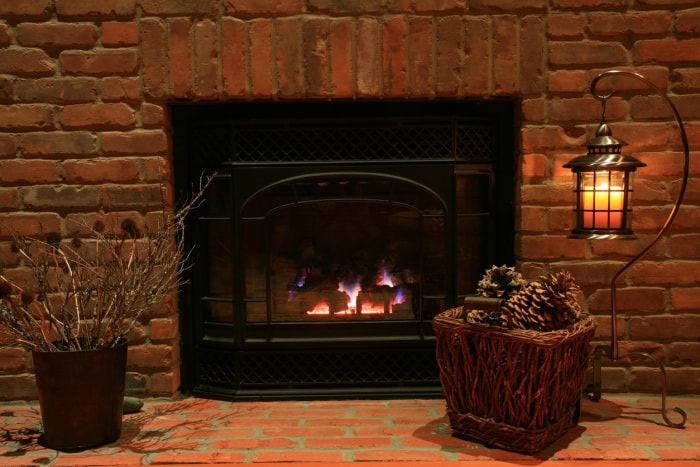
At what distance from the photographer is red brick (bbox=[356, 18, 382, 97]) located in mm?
2318

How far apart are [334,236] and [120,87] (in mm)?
999

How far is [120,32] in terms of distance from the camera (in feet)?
7.58

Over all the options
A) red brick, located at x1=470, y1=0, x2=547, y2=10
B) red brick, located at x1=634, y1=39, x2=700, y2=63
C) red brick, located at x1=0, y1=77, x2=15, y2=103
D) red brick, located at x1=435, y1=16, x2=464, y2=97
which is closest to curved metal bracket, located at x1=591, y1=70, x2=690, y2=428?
red brick, located at x1=634, y1=39, x2=700, y2=63

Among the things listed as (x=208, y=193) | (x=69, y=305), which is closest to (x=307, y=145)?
(x=208, y=193)

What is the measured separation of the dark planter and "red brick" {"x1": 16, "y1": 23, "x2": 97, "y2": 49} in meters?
1.16

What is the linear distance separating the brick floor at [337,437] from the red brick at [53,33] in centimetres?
140

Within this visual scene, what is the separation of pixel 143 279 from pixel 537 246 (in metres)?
1.46

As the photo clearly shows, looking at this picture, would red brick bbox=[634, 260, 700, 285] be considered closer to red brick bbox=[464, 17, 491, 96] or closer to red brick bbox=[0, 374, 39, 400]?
red brick bbox=[464, 17, 491, 96]

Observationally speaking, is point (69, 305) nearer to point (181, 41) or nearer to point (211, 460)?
point (211, 460)

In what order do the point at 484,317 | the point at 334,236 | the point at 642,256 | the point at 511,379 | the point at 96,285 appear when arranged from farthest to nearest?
1. the point at 334,236
2. the point at 96,285
3. the point at 642,256
4. the point at 484,317
5. the point at 511,379

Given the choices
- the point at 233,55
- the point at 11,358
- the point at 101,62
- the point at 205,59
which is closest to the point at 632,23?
the point at 233,55

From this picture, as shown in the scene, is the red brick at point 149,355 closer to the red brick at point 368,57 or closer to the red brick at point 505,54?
the red brick at point 368,57

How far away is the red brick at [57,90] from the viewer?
7.65ft

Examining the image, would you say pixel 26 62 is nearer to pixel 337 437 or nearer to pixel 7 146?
pixel 7 146
